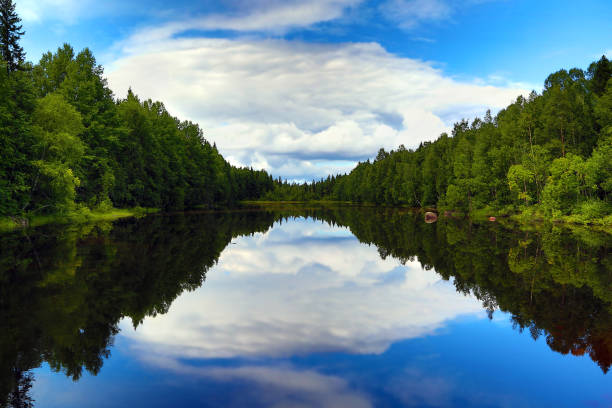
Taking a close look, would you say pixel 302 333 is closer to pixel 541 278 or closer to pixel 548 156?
pixel 541 278

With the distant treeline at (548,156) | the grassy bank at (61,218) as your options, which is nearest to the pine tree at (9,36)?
the grassy bank at (61,218)

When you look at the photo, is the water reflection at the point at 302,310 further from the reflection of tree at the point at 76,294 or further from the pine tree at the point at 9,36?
the pine tree at the point at 9,36

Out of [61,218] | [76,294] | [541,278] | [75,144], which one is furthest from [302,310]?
[61,218]

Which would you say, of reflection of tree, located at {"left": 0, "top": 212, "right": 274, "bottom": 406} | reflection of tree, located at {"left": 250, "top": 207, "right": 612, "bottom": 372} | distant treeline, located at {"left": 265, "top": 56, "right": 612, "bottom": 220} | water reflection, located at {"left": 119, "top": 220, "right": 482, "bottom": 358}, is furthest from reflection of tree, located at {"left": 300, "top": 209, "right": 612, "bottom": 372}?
distant treeline, located at {"left": 265, "top": 56, "right": 612, "bottom": 220}

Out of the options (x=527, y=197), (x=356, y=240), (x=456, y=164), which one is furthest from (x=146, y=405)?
(x=456, y=164)

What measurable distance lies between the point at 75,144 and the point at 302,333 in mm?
39170

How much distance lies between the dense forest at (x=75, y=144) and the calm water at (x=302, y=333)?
817 inches

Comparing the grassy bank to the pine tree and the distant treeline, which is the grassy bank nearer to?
the pine tree

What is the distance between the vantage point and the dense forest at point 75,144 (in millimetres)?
33625

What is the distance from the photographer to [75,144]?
127ft

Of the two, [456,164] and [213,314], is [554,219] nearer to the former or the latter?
[456,164]

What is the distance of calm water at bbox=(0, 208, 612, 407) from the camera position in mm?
6586

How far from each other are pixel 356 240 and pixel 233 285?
56.9ft

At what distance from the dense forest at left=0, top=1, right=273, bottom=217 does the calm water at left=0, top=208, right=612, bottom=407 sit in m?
20.8
